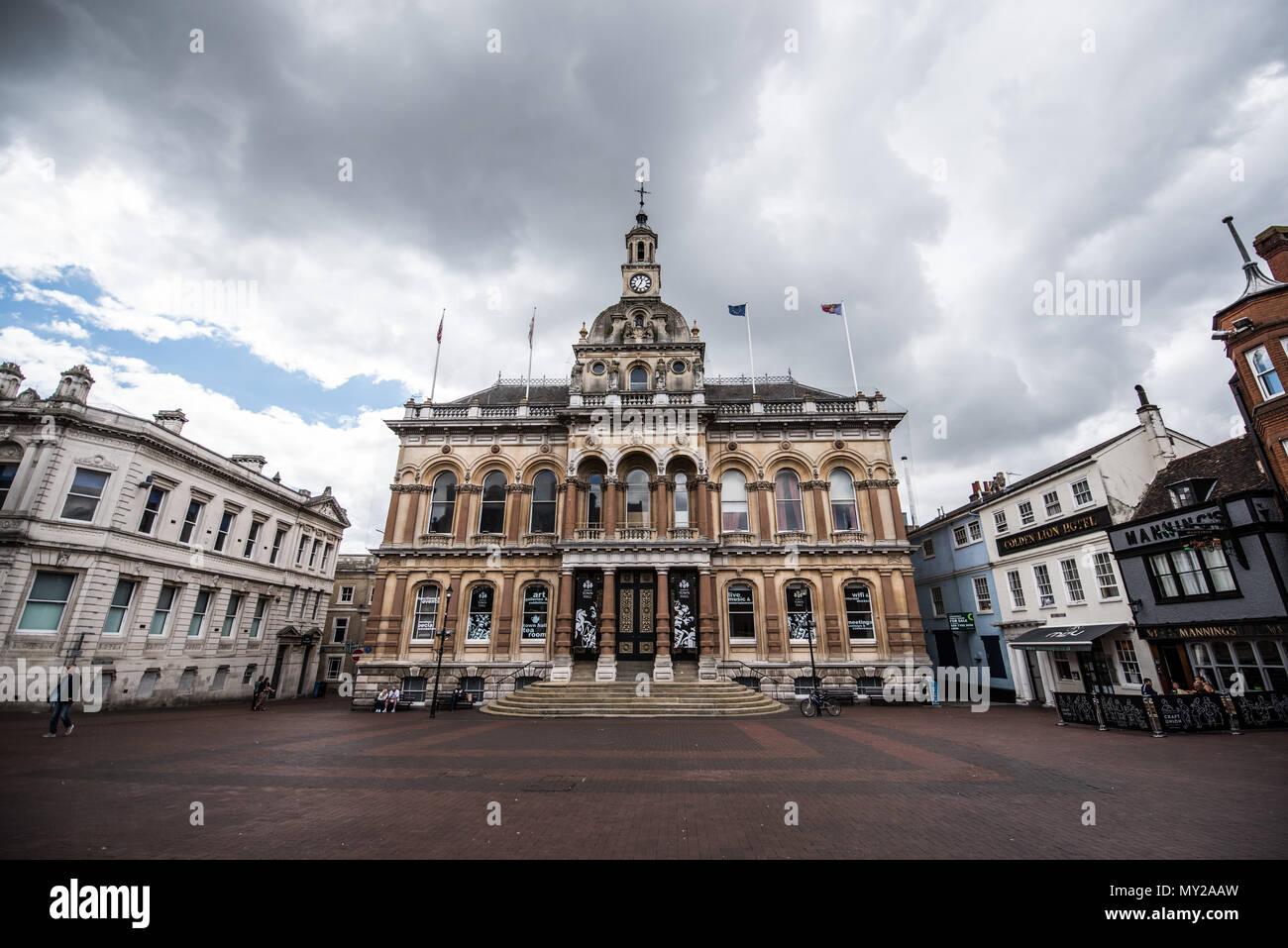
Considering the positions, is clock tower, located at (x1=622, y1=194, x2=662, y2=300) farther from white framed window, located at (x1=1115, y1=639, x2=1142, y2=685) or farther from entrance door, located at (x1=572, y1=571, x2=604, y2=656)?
white framed window, located at (x1=1115, y1=639, x2=1142, y2=685)

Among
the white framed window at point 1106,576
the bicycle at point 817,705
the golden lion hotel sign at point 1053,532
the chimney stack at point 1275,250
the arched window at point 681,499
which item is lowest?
the bicycle at point 817,705

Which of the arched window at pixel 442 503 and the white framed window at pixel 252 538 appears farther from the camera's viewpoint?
the white framed window at pixel 252 538

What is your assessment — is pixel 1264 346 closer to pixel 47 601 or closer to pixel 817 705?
pixel 817 705

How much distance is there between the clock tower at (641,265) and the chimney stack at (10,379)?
28686 mm

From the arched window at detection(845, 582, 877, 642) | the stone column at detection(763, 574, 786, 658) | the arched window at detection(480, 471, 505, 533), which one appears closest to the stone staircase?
the stone column at detection(763, 574, 786, 658)

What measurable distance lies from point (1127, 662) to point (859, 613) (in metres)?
10.0

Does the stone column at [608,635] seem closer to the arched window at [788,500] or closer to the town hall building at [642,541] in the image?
the town hall building at [642,541]

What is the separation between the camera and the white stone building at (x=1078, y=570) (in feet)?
68.3

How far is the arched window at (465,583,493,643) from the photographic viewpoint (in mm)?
26000

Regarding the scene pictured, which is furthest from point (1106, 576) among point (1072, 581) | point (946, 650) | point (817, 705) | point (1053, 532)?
point (817, 705)

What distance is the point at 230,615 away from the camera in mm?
28625

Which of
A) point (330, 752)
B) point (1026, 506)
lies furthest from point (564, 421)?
point (1026, 506)

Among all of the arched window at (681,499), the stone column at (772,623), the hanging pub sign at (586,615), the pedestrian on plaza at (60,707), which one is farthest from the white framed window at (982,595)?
the pedestrian on plaza at (60,707)
